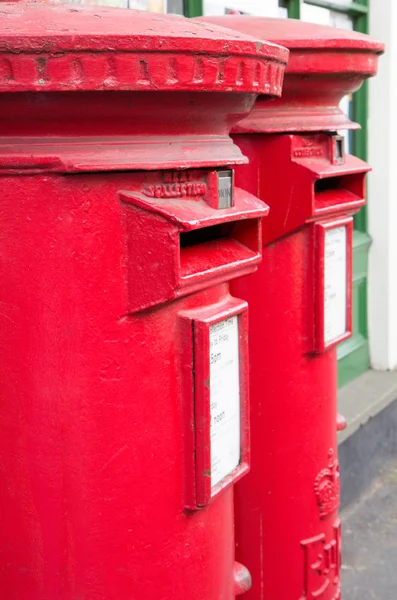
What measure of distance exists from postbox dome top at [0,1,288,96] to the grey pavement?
8.52 feet

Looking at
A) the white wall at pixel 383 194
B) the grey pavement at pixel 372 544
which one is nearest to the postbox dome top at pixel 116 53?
the grey pavement at pixel 372 544

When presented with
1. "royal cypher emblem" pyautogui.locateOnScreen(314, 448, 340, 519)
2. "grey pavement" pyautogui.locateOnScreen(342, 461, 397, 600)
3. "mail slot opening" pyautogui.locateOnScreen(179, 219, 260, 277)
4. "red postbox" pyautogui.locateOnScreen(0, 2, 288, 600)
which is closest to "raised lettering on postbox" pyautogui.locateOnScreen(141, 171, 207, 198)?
"red postbox" pyautogui.locateOnScreen(0, 2, 288, 600)

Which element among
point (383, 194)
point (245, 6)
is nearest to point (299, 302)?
point (245, 6)

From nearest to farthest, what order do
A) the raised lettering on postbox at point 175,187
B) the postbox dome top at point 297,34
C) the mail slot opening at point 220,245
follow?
1. the raised lettering on postbox at point 175,187
2. the mail slot opening at point 220,245
3. the postbox dome top at point 297,34

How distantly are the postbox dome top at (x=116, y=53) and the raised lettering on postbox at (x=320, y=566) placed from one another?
56.7 inches

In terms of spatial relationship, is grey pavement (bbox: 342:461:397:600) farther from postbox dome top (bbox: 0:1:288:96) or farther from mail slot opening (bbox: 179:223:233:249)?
postbox dome top (bbox: 0:1:288:96)

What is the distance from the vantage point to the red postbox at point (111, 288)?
3.96ft

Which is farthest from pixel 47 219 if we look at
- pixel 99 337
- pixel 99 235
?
pixel 99 337

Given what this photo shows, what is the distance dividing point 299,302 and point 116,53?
3.75 ft

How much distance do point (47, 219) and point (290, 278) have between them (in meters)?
1.03

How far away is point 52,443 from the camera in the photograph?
1303 mm

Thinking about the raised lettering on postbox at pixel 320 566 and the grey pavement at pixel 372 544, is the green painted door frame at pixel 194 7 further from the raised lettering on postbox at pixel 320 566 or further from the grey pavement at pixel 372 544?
the grey pavement at pixel 372 544

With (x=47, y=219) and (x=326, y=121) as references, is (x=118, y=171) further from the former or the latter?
(x=326, y=121)

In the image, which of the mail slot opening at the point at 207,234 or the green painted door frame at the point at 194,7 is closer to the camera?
the mail slot opening at the point at 207,234
